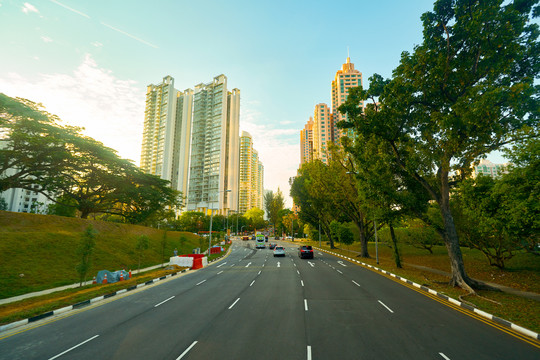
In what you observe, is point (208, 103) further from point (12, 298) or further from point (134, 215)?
point (12, 298)

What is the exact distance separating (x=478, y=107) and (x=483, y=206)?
22.1ft

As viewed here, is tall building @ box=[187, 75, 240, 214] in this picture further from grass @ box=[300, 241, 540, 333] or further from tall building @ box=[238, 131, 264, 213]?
grass @ box=[300, 241, 540, 333]

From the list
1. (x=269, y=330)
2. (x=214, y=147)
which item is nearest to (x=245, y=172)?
(x=214, y=147)

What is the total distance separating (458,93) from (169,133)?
11961 cm

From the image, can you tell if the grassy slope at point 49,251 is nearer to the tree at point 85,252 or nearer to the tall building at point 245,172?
the tree at point 85,252

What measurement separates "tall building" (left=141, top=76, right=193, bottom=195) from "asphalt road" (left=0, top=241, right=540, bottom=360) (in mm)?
110335

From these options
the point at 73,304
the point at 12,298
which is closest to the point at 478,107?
the point at 73,304

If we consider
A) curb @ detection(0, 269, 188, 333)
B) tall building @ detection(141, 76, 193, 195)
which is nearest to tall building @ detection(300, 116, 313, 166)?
tall building @ detection(141, 76, 193, 195)

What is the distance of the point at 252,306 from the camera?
36.4ft

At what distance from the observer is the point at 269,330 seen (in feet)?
27.0

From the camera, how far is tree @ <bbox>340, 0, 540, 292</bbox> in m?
12.9

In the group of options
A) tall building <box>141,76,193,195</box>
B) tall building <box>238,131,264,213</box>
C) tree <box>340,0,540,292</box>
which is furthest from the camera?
tall building <box>238,131,264,213</box>

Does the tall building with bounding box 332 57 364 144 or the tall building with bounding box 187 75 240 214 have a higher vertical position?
the tall building with bounding box 332 57 364 144

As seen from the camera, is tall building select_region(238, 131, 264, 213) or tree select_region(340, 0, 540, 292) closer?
tree select_region(340, 0, 540, 292)
